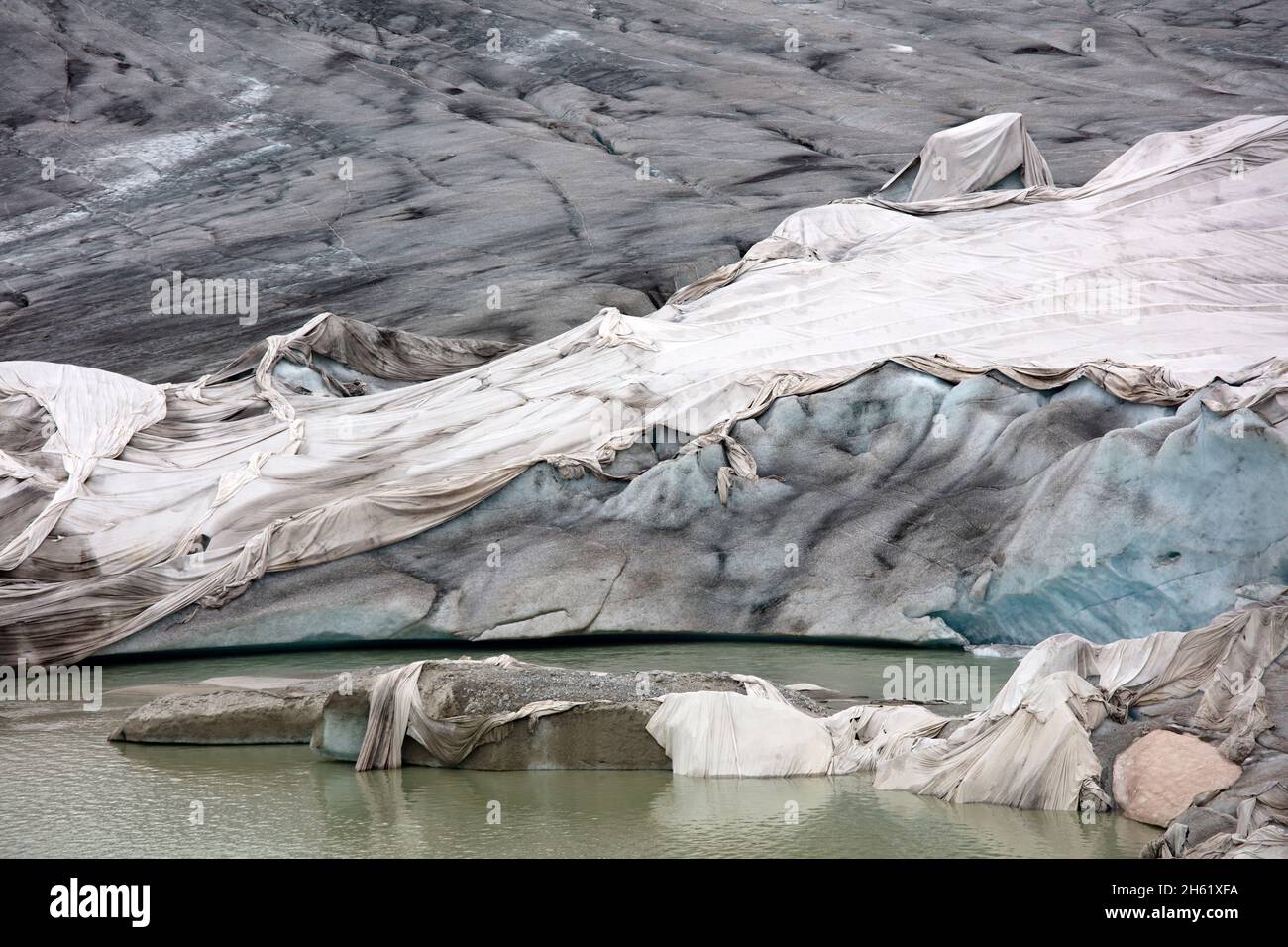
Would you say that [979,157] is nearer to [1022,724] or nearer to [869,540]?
[869,540]

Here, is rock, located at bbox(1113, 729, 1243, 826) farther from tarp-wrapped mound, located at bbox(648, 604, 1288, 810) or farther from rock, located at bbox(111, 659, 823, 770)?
rock, located at bbox(111, 659, 823, 770)

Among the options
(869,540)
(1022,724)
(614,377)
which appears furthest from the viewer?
(614,377)

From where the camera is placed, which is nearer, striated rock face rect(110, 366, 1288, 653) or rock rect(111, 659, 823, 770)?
rock rect(111, 659, 823, 770)

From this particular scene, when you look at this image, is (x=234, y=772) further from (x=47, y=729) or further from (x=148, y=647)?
(x=148, y=647)

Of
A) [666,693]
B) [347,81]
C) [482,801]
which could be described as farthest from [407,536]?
[347,81]

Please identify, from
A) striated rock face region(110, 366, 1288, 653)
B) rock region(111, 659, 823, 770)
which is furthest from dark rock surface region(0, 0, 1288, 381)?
rock region(111, 659, 823, 770)

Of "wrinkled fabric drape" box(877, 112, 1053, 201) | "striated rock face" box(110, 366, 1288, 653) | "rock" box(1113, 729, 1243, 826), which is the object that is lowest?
"striated rock face" box(110, 366, 1288, 653)

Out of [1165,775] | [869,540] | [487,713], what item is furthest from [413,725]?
[869,540]
